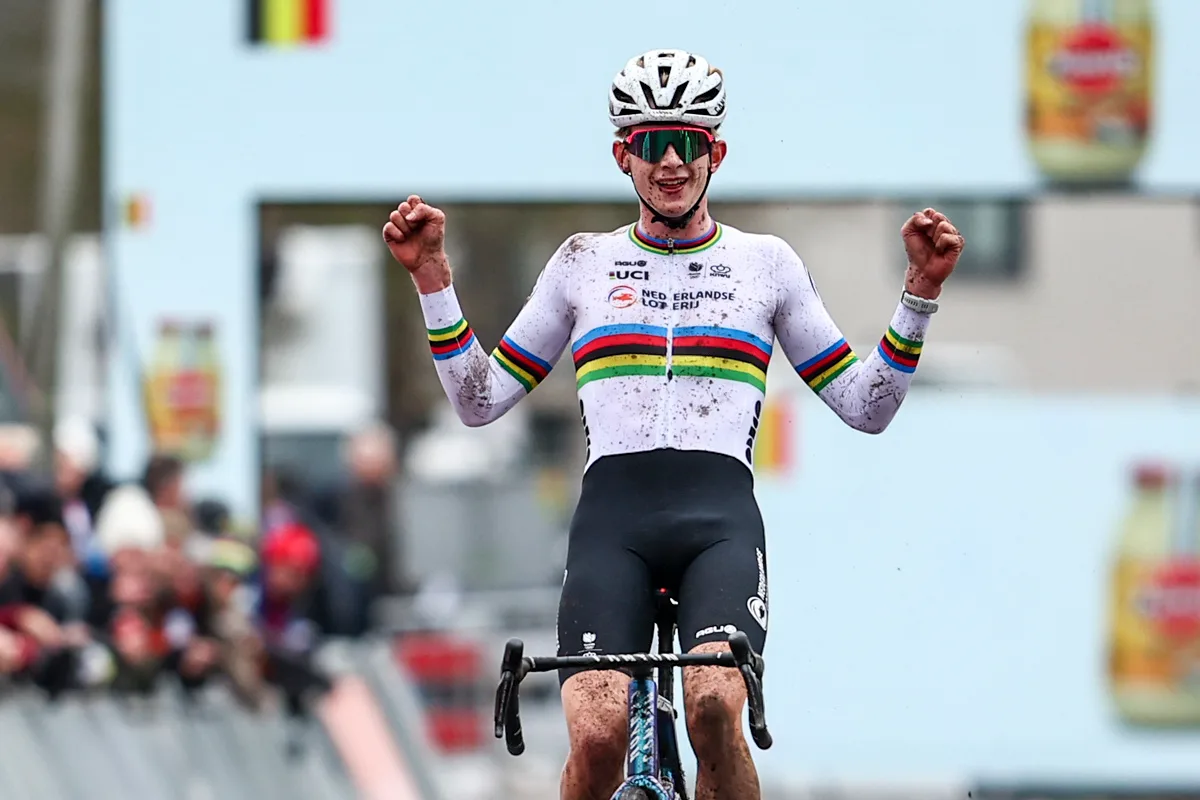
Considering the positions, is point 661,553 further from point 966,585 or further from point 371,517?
point 371,517

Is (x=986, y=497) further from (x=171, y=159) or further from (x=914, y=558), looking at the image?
(x=171, y=159)

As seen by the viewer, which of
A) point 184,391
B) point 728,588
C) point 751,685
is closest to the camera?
point 751,685

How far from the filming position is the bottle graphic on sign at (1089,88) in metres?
16.8

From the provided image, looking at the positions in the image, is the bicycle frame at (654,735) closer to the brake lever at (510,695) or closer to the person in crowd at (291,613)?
the brake lever at (510,695)

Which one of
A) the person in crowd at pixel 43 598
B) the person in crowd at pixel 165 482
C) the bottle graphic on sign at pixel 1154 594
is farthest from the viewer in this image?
the bottle graphic on sign at pixel 1154 594

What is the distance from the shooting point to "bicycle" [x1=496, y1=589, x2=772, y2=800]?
315 inches

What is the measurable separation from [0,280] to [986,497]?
15.7 meters

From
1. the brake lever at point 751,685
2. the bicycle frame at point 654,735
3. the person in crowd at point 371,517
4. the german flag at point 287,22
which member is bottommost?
the person in crowd at point 371,517

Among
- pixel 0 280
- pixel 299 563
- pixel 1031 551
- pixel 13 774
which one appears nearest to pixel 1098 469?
pixel 1031 551

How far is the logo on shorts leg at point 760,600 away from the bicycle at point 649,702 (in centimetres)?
21

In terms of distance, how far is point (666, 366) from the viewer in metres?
8.67

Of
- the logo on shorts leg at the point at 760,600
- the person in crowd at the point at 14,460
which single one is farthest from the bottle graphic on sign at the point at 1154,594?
the logo on shorts leg at the point at 760,600

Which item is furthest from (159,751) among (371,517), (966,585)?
(371,517)

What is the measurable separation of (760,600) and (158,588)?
7.31 metres
